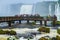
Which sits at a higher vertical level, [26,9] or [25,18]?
[26,9]

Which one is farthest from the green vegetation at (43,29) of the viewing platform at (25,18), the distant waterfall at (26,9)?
the distant waterfall at (26,9)

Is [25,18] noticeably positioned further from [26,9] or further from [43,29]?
[43,29]

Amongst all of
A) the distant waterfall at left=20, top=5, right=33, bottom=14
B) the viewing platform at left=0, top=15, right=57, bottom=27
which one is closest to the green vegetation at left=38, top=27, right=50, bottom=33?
the viewing platform at left=0, top=15, right=57, bottom=27

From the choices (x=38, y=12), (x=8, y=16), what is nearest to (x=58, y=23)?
(x=38, y=12)

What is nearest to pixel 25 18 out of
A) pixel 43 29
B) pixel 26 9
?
pixel 26 9

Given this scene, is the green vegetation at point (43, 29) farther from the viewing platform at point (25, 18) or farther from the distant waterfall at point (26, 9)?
the distant waterfall at point (26, 9)

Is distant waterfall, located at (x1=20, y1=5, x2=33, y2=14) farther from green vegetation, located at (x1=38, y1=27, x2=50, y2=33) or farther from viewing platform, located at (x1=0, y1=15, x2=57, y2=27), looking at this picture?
green vegetation, located at (x1=38, y1=27, x2=50, y2=33)

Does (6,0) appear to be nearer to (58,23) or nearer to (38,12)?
(38,12)

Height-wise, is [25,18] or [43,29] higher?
[25,18]

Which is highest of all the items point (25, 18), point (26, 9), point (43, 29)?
point (26, 9)

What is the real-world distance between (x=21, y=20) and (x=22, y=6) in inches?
9.8

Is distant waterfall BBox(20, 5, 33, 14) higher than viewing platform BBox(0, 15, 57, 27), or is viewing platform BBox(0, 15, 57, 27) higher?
Result: distant waterfall BBox(20, 5, 33, 14)

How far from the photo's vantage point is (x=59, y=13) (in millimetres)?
2883

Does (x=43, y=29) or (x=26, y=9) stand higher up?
(x=26, y=9)
